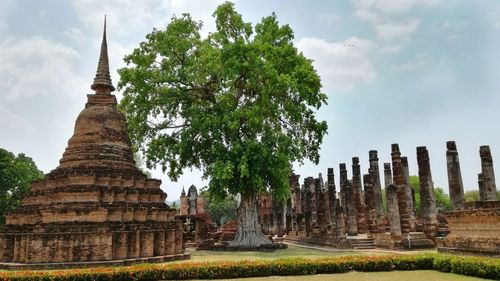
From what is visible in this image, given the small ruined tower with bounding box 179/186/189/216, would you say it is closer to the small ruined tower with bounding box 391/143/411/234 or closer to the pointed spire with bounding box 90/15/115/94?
the pointed spire with bounding box 90/15/115/94

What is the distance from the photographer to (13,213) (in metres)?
19.5

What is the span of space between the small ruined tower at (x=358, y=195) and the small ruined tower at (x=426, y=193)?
35.2ft

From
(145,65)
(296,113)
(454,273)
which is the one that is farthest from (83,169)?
→ (454,273)

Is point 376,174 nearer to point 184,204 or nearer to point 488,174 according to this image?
point 488,174

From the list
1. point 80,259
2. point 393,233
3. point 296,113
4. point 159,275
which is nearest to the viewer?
point 159,275

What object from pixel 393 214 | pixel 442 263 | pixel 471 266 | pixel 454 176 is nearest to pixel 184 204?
pixel 393 214

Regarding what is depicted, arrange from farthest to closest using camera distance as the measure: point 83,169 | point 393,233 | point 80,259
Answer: point 393,233, point 83,169, point 80,259

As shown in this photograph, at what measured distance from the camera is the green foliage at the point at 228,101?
23109 millimetres

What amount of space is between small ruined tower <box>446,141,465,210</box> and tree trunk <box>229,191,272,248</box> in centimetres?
998

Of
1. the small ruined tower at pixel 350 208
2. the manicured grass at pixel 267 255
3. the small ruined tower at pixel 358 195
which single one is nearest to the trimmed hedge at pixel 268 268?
the manicured grass at pixel 267 255

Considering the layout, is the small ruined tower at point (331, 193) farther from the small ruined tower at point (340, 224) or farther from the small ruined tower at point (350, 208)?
the small ruined tower at point (340, 224)

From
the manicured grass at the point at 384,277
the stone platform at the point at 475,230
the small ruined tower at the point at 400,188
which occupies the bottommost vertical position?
the manicured grass at the point at 384,277

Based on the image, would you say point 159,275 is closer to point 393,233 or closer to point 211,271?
point 211,271

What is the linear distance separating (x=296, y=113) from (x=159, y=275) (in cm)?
1389
